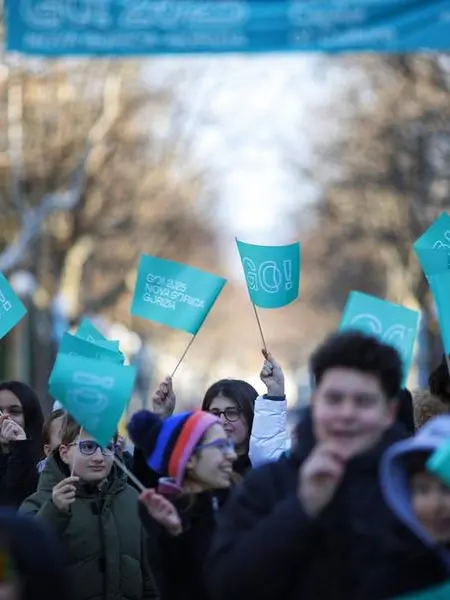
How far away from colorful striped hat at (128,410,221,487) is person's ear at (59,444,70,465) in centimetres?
165

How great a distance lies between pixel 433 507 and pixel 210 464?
136 cm

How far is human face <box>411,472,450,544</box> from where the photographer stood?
15.3 ft

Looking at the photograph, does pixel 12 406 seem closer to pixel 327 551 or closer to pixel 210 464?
pixel 210 464

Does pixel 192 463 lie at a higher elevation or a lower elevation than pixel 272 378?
lower

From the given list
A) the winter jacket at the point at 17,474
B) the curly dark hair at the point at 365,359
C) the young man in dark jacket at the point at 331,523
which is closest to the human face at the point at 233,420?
the winter jacket at the point at 17,474

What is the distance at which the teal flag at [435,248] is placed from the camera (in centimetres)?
783

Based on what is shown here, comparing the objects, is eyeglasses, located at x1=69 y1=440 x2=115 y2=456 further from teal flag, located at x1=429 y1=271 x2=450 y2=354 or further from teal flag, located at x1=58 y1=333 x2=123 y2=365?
teal flag, located at x1=429 y1=271 x2=450 y2=354

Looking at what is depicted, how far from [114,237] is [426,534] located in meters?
39.0

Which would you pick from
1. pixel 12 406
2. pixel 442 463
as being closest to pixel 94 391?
pixel 442 463

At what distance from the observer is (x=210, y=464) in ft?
19.3

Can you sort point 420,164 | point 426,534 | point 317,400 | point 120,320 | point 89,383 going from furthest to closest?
point 120,320, point 420,164, point 89,383, point 317,400, point 426,534

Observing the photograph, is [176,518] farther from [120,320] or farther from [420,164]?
[120,320]

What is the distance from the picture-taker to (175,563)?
5699mm

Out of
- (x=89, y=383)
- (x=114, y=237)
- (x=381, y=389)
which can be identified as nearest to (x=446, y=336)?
(x=89, y=383)
